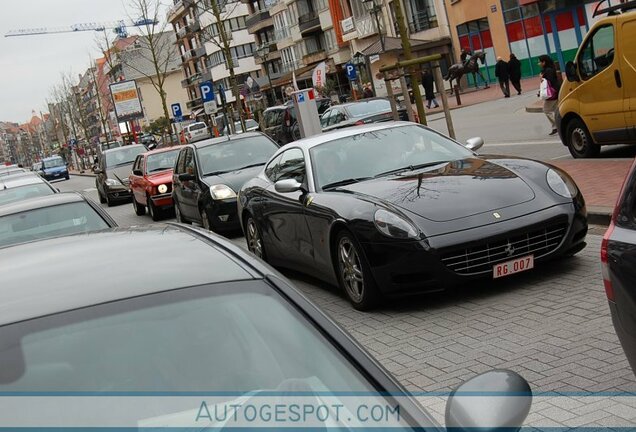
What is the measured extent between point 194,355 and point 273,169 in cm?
768

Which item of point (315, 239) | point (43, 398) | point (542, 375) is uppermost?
point (43, 398)

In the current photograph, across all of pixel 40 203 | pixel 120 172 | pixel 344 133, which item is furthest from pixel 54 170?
pixel 40 203

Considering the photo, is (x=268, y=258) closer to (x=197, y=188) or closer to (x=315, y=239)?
(x=315, y=239)

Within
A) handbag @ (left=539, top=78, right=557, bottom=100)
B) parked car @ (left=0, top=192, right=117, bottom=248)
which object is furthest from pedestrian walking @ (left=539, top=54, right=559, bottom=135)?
parked car @ (left=0, top=192, right=117, bottom=248)

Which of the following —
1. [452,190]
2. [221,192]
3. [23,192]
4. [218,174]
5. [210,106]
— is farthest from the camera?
[210,106]

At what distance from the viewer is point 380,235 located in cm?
741

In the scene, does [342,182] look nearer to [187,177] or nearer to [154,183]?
[187,177]

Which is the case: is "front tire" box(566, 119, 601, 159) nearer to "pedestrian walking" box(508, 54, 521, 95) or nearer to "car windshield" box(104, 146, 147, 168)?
"car windshield" box(104, 146, 147, 168)

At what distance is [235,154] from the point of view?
15.8 meters

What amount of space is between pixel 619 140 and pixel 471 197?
702 cm

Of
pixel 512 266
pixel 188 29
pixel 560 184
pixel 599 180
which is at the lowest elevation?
pixel 599 180

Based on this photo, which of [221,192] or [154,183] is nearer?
[221,192]

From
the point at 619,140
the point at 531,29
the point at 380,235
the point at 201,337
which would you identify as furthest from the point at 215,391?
the point at 531,29

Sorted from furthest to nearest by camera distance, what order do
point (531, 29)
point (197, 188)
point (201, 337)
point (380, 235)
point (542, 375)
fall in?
point (531, 29) < point (197, 188) < point (380, 235) < point (542, 375) < point (201, 337)
